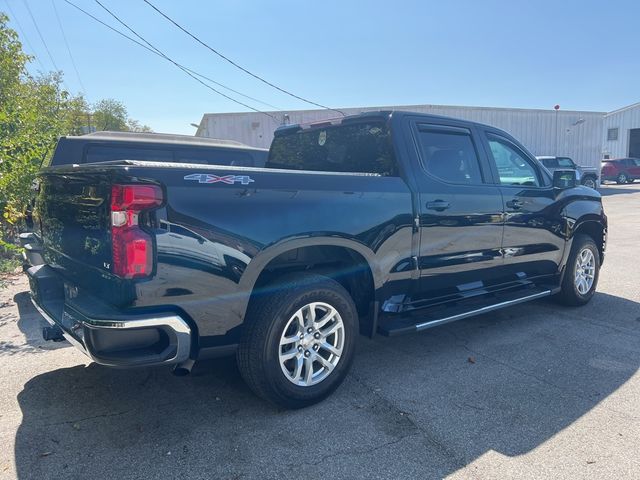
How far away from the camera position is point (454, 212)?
3988 mm

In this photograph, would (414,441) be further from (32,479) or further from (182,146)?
(182,146)

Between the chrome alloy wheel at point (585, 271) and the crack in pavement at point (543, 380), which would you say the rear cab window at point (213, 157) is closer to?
the crack in pavement at point (543, 380)

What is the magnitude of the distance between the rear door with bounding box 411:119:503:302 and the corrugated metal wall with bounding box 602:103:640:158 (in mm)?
41188

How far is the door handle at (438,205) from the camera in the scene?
12.5ft

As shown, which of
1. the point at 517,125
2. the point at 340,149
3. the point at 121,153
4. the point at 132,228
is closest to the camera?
the point at 132,228

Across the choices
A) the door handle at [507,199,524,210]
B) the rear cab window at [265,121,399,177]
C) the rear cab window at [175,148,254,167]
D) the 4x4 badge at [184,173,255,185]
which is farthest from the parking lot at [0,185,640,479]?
the rear cab window at [175,148,254,167]

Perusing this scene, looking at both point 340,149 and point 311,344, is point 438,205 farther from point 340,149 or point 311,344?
point 311,344

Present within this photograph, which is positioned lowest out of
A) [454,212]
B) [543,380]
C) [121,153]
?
[543,380]

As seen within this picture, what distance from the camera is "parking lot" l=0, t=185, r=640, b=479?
8.59 ft

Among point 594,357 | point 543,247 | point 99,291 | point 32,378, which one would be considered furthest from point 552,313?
point 32,378

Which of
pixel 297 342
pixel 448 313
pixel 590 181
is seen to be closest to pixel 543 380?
pixel 448 313

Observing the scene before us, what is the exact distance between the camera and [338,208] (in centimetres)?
324

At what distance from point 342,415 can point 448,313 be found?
1.39 m

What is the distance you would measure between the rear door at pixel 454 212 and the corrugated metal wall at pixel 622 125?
4119 cm
